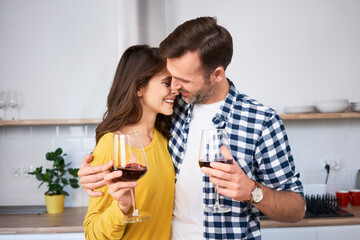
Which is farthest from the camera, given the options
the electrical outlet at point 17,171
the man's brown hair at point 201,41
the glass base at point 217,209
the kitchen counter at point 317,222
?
the electrical outlet at point 17,171

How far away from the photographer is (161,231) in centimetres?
169

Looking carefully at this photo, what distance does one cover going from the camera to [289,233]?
2.85 m

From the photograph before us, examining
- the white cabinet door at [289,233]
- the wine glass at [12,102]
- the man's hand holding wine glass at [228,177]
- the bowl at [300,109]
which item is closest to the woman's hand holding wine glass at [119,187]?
the man's hand holding wine glass at [228,177]

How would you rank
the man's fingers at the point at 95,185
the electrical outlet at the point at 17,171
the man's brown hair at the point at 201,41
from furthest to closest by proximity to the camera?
the electrical outlet at the point at 17,171 < the man's brown hair at the point at 201,41 < the man's fingers at the point at 95,185

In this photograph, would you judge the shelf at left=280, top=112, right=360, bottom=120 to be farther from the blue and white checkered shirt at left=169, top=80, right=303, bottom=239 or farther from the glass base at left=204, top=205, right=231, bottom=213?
the glass base at left=204, top=205, right=231, bottom=213

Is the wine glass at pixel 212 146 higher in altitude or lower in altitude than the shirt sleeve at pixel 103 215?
higher

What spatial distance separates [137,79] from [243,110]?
19.5 inches

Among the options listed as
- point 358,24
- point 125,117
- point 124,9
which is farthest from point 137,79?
point 358,24

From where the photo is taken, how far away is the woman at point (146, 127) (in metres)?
1.60

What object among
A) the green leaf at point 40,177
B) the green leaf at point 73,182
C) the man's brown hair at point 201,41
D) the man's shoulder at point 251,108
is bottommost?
the green leaf at point 73,182

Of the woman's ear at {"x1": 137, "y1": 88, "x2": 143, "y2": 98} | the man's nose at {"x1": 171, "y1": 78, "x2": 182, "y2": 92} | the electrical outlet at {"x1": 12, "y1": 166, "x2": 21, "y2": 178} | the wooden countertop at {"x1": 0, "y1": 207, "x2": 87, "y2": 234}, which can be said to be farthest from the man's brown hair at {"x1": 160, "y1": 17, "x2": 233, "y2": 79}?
the electrical outlet at {"x1": 12, "y1": 166, "x2": 21, "y2": 178}

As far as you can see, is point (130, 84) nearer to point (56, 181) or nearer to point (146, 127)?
point (146, 127)

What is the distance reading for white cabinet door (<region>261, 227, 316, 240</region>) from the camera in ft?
9.33

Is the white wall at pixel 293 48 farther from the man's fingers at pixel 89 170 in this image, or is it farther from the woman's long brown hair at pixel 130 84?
the man's fingers at pixel 89 170
